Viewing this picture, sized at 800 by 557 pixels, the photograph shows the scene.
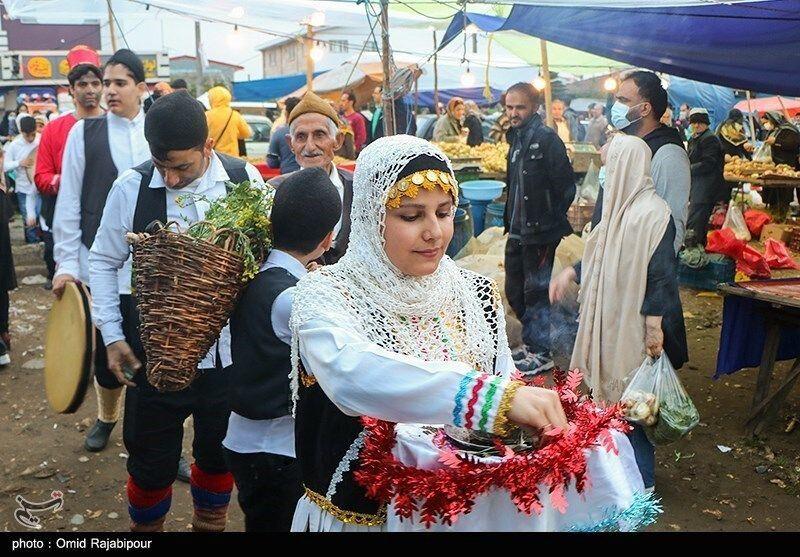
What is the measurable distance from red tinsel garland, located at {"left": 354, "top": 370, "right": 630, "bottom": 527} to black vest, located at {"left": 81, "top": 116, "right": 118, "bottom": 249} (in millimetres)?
3134

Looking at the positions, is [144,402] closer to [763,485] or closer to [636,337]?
[636,337]

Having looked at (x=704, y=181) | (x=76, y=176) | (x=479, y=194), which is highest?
(x=76, y=176)

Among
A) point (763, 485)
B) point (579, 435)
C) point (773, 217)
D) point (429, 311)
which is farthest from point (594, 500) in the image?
point (773, 217)

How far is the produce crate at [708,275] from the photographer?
32.1 feet

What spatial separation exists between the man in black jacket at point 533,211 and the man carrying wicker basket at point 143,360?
3861 millimetres

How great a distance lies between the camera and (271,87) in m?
31.3

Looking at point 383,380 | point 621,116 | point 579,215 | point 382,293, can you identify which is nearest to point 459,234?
point 579,215

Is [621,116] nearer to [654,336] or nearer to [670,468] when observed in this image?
→ [654,336]

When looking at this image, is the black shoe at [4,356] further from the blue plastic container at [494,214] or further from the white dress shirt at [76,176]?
the blue plastic container at [494,214]

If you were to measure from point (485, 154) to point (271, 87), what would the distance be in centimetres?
2082

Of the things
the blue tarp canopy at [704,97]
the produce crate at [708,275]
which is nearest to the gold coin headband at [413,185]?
the produce crate at [708,275]

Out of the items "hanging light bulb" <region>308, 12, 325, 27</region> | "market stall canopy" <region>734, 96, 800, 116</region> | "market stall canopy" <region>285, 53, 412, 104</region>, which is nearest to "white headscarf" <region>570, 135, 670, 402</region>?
"hanging light bulb" <region>308, 12, 325, 27</region>

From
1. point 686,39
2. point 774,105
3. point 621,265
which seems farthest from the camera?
point 774,105

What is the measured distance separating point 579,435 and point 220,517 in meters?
2.40
